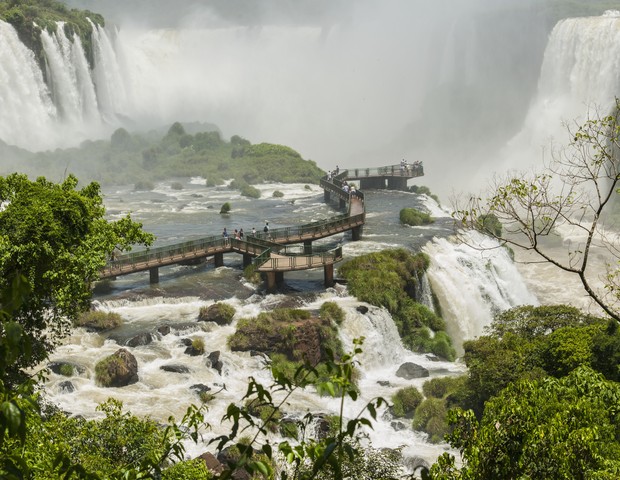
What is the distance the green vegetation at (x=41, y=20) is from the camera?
7075 cm

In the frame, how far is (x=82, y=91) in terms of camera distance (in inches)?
3302

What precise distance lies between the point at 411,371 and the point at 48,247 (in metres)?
15.6

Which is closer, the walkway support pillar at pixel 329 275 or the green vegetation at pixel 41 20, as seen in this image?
the walkway support pillar at pixel 329 275

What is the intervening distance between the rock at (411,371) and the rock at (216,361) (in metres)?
7.18

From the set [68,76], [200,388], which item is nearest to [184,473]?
[200,388]

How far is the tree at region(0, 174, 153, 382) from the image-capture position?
17.5m

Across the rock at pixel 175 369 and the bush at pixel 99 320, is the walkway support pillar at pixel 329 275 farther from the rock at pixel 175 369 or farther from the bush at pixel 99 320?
the rock at pixel 175 369

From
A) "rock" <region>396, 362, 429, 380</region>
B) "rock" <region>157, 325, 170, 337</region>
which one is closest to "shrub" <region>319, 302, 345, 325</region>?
"rock" <region>396, 362, 429, 380</region>

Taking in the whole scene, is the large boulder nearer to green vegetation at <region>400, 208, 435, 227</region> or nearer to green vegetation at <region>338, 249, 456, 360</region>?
green vegetation at <region>338, 249, 456, 360</region>

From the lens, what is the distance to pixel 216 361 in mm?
25797

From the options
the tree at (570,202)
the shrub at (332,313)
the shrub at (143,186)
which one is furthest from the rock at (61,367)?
the shrub at (143,186)

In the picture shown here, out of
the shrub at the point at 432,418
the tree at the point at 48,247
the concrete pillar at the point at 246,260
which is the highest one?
the tree at the point at 48,247

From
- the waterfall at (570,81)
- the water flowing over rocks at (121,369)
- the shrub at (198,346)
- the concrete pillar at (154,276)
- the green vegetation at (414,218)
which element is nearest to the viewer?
the water flowing over rocks at (121,369)

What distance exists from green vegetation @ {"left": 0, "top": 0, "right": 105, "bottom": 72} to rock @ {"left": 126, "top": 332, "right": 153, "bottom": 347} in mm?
54140
